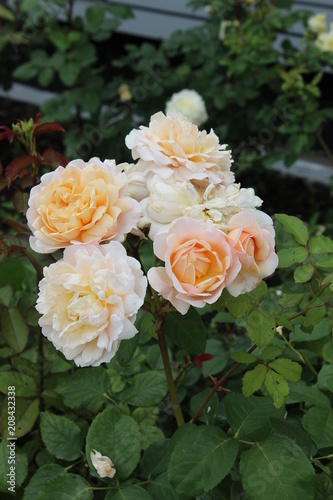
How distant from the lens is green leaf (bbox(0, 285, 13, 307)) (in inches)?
58.6

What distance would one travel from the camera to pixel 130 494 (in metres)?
1.09

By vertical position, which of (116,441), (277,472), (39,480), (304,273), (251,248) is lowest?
(39,480)

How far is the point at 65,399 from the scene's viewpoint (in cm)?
134

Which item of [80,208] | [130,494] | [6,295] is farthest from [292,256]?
[6,295]

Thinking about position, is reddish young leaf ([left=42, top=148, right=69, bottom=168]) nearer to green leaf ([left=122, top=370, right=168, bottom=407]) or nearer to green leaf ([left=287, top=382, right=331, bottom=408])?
green leaf ([left=122, top=370, right=168, bottom=407])

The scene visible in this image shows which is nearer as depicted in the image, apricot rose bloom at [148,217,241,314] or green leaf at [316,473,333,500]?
apricot rose bloom at [148,217,241,314]

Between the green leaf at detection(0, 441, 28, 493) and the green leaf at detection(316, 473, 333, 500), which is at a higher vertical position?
the green leaf at detection(316, 473, 333, 500)

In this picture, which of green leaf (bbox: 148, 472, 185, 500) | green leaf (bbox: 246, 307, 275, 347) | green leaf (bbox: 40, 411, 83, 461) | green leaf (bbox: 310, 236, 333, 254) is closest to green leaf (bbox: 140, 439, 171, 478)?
green leaf (bbox: 148, 472, 185, 500)

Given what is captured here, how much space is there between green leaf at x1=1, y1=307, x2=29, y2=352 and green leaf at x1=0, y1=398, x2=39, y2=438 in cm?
12

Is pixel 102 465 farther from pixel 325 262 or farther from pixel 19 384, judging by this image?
pixel 325 262

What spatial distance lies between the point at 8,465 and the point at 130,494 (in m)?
0.30

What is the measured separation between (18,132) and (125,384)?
558 millimetres

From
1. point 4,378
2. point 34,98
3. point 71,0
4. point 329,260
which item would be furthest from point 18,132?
point 34,98

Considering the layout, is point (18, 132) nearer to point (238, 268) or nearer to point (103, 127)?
point (238, 268)
